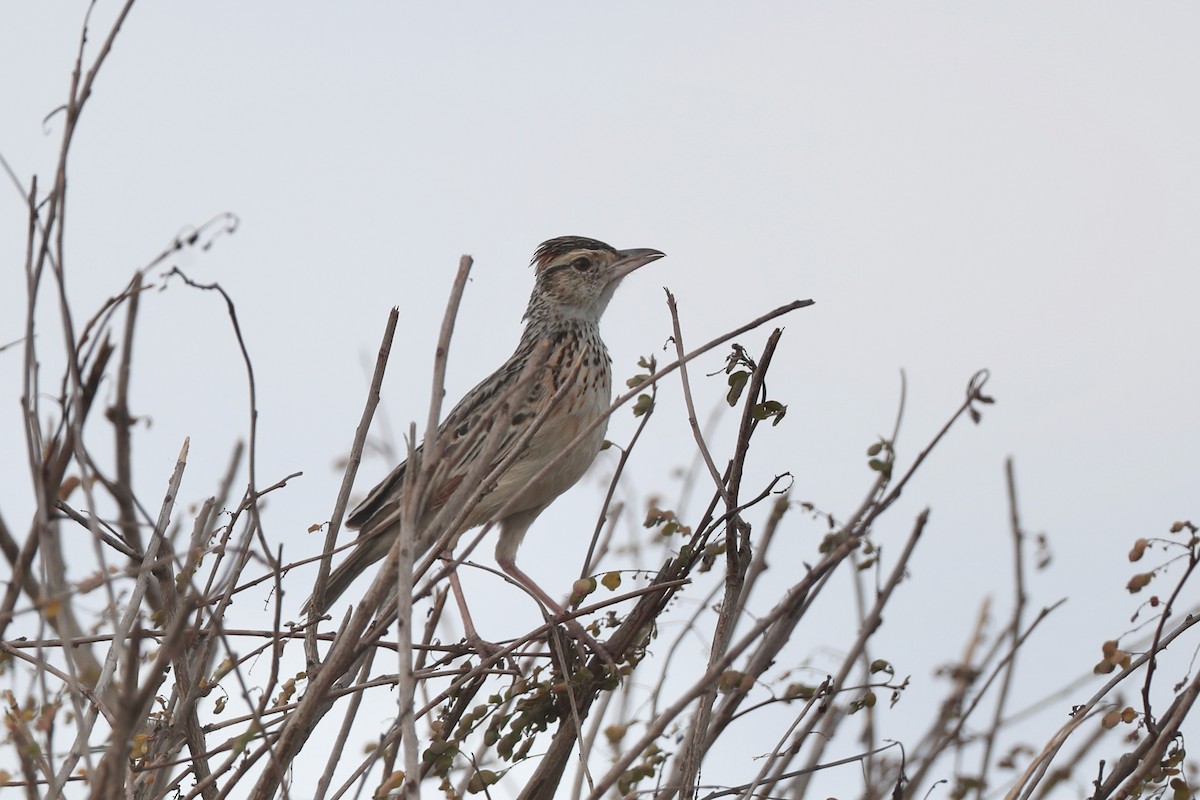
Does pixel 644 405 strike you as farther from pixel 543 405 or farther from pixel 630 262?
pixel 630 262

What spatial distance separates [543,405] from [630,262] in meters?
1.87

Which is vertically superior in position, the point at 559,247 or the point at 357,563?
the point at 559,247

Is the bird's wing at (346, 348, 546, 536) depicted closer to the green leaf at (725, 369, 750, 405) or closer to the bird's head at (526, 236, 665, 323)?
the bird's head at (526, 236, 665, 323)

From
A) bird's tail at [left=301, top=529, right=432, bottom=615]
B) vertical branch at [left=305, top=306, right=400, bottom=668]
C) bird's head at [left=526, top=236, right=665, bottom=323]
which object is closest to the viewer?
vertical branch at [left=305, top=306, right=400, bottom=668]

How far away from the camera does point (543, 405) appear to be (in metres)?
6.38

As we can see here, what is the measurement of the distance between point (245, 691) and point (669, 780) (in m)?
1.32

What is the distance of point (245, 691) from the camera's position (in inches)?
107

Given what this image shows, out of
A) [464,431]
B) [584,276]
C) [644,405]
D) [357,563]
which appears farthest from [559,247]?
[644,405]

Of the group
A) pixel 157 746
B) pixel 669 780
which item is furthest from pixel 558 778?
pixel 157 746

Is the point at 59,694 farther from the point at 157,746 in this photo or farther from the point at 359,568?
the point at 359,568

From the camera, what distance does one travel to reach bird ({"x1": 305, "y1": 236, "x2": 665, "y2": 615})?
650 centimetres

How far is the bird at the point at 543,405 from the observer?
6.50m

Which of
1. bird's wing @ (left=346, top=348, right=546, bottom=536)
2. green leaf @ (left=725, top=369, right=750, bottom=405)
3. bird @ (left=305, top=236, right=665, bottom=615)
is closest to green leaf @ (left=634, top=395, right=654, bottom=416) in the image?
green leaf @ (left=725, top=369, right=750, bottom=405)

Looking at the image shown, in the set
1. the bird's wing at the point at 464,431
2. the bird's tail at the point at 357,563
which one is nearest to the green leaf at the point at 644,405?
the bird's wing at the point at 464,431
